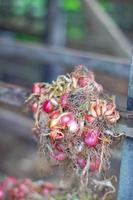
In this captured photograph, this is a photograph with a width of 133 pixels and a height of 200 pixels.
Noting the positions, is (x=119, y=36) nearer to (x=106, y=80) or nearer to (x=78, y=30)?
(x=106, y=80)

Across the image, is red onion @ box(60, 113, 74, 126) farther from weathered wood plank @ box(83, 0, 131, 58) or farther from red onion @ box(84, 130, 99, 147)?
weathered wood plank @ box(83, 0, 131, 58)

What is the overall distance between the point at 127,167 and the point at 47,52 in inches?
108

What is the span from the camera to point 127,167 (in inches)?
67.0

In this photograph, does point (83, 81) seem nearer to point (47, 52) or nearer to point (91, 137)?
point (91, 137)

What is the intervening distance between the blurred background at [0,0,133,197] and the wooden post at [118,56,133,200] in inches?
25.2

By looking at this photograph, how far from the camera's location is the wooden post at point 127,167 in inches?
66.6

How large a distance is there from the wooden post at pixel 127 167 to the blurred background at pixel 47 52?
0.64 meters

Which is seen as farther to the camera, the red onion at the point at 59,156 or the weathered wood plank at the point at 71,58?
the weathered wood plank at the point at 71,58

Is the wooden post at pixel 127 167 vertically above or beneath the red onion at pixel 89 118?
beneath

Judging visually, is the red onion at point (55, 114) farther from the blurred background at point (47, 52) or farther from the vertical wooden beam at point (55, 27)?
the vertical wooden beam at point (55, 27)

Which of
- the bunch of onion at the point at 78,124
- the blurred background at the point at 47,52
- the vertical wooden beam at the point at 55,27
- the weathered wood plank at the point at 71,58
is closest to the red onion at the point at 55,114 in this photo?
the bunch of onion at the point at 78,124

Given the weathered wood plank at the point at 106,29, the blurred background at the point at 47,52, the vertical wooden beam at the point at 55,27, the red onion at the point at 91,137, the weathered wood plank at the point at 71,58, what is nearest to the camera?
the red onion at the point at 91,137

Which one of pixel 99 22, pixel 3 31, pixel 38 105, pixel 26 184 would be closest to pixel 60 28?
pixel 99 22

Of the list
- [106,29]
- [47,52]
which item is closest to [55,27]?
[106,29]
